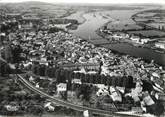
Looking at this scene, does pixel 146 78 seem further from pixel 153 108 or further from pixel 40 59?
pixel 40 59

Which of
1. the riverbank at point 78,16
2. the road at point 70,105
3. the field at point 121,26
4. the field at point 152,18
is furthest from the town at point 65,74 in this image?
the field at point 152,18

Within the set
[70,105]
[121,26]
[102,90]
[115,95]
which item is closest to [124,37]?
[121,26]

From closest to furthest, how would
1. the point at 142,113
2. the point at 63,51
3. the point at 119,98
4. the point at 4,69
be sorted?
the point at 142,113 → the point at 119,98 → the point at 4,69 → the point at 63,51

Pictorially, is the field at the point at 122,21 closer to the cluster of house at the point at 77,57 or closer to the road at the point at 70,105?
the cluster of house at the point at 77,57

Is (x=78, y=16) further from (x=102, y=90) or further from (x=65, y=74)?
(x=102, y=90)

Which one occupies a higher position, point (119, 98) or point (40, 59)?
point (40, 59)

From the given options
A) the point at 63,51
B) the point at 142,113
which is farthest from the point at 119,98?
the point at 63,51

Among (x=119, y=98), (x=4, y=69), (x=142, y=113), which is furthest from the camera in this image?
(x=4, y=69)

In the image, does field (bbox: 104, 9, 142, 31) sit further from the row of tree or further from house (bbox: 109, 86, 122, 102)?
house (bbox: 109, 86, 122, 102)
